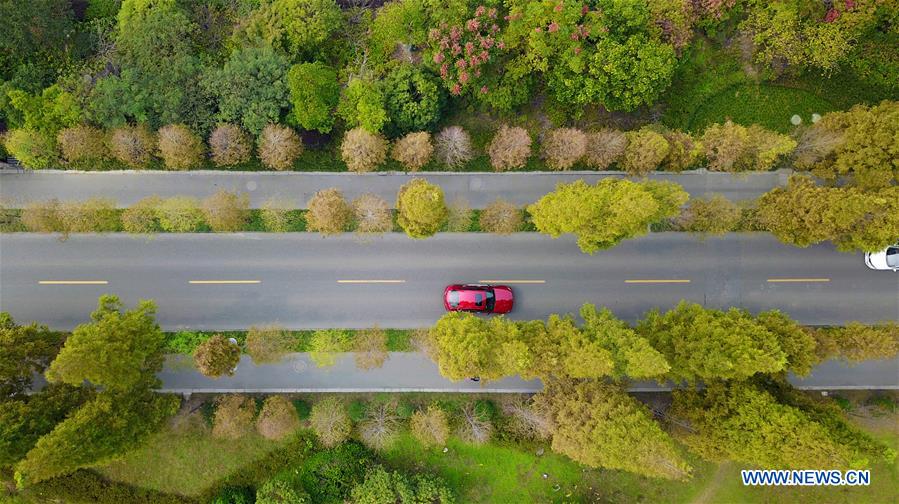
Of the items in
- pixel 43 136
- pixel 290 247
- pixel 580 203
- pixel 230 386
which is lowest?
pixel 230 386

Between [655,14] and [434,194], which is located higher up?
[655,14]

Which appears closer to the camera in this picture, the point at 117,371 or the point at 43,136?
the point at 117,371

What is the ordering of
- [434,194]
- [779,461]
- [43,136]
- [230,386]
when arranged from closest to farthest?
1. [779,461]
2. [434,194]
3. [43,136]
4. [230,386]

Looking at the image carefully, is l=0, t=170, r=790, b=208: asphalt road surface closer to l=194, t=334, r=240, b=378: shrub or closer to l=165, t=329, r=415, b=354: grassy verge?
l=165, t=329, r=415, b=354: grassy verge

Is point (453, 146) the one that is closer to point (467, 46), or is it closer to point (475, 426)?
point (467, 46)

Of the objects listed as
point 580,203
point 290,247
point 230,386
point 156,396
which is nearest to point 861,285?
point 580,203

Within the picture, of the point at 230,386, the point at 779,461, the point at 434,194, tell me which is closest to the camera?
the point at 779,461

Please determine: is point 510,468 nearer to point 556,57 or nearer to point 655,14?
point 556,57
